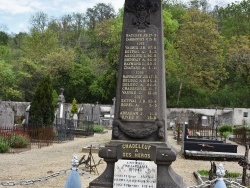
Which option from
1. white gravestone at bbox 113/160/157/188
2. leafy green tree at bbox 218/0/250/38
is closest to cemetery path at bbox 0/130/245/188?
white gravestone at bbox 113/160/157/188

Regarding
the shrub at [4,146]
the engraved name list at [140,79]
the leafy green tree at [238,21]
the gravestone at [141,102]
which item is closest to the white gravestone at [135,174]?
the gravestone at [141,102]

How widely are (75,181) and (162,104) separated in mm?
2456

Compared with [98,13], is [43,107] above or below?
below

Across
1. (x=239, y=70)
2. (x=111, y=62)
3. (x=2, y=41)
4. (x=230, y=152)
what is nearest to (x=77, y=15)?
(x=2, y=41)

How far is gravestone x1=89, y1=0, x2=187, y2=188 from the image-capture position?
8.98 metres

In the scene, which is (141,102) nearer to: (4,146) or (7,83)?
(4,146)

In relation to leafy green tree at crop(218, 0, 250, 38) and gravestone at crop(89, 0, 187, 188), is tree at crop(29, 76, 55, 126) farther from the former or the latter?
leafy green tree at crop(218, 0, 250, 38)

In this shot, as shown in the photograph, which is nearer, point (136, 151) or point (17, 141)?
point (136, 151)

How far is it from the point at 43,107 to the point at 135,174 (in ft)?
61.8

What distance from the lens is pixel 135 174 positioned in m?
8.84

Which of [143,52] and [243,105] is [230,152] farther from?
[243,105]

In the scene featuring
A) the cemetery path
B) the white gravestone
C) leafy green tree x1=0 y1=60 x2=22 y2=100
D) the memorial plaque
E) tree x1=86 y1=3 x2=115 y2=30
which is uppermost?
tree x1=86 y1=3 x2=115 y2=30

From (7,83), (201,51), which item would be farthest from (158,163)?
(7,83)

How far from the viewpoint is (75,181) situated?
27.6 feet
